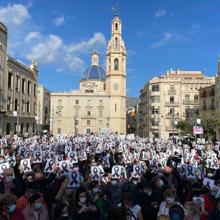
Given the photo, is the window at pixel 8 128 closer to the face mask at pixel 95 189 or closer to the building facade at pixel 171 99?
the building facade at pixel 171 99

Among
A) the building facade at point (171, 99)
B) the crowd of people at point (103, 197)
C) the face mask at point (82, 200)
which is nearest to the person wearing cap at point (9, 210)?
the crowd of people at point (103, 197)

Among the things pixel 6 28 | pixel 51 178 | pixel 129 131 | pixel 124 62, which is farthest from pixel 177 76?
pixel 51 178

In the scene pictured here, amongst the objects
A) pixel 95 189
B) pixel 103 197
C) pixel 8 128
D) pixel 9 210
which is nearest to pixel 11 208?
pixel 9 210

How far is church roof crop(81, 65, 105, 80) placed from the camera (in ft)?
341

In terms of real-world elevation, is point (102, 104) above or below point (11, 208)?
above

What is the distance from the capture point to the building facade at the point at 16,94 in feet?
147

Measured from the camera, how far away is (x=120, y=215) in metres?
5.42

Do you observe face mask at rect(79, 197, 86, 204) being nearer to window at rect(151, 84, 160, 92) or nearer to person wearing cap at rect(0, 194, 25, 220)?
person wearing cap at rect(0, 194, 25, 220)

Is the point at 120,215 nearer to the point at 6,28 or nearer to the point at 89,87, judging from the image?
the point at 6,28

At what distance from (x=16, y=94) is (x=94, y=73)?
2205 inches

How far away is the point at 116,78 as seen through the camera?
291 ft

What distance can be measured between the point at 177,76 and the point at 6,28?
35088 millimetres

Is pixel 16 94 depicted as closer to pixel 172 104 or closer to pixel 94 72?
pixel 172 104

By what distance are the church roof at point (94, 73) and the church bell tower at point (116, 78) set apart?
14.2 meters
